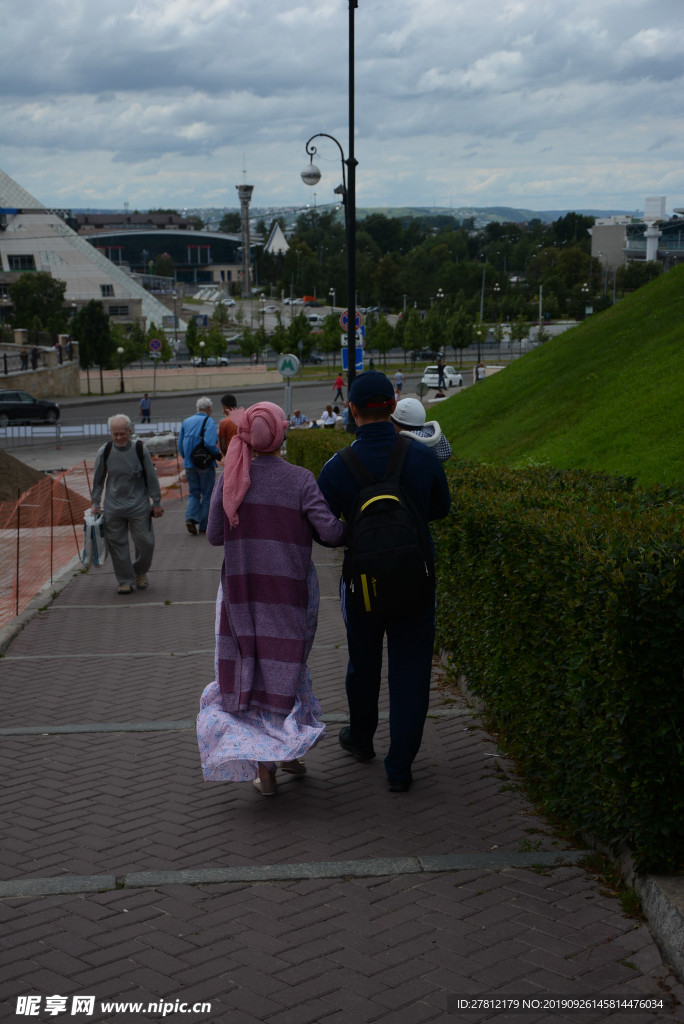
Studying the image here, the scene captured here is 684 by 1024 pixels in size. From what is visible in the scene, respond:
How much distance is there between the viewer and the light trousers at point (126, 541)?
9.00m

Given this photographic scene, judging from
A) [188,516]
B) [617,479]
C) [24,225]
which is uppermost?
[24,225]

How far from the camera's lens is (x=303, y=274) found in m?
136

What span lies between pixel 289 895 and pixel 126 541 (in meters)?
6.10

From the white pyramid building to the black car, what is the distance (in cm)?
5827

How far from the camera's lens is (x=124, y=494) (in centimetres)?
902

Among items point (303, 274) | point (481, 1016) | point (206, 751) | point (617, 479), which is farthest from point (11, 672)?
point (303, 274)

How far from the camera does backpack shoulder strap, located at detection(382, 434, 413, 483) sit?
4070 mm

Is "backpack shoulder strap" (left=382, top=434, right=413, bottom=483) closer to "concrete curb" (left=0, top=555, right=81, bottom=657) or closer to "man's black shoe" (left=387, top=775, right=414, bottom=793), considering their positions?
"man's black shoe" (left=387, top=775, right=414, bottom=793)

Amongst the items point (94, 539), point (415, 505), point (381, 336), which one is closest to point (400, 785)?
point (415, 505)

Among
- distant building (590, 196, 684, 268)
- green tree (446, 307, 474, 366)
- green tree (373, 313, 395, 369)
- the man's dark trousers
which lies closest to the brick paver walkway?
the man's dark trousers

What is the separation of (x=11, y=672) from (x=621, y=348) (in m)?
10.2

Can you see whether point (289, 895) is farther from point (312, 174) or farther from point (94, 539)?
point (312, 174)

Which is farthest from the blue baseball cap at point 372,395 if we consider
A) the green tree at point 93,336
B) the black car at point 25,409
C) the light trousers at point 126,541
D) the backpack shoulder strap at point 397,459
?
the green tree at point 93,336

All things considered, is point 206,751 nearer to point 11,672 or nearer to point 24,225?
point 11,672
